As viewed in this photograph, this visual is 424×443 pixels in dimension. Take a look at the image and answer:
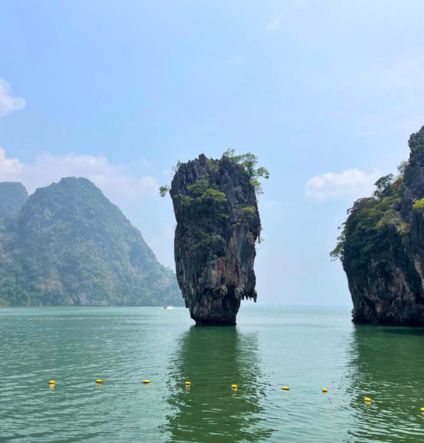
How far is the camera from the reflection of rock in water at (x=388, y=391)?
17.3 meters

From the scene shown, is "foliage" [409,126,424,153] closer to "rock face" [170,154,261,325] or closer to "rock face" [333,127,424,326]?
"rock face" [333,127,424,326]

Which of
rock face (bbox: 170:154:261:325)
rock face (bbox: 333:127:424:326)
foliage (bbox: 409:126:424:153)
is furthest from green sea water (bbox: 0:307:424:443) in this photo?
foliage (bbox: 409:126:424:153)

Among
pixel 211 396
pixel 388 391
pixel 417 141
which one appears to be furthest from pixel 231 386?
pixel 417 141

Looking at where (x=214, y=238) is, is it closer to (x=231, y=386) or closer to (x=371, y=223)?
(x=371, y=223)

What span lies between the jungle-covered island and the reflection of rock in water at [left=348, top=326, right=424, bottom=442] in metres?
29.3

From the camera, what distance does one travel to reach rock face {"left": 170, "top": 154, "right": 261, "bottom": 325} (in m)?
71.8

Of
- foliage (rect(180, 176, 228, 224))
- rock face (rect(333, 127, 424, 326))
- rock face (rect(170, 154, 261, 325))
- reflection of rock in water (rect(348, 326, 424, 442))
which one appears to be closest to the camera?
reflection of rock in water (rect(348, 326, 424, 442))

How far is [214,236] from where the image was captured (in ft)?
236

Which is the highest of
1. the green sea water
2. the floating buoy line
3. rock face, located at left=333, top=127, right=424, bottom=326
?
rock face, located at left=333, top=127, right=424, bottom=326

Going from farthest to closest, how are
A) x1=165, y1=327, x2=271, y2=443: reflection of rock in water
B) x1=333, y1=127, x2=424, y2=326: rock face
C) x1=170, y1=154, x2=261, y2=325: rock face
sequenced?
x1=170, y1=154, x2=261, y2=325: rock face → x1=333, y1=127, x2=424, y2=326: rock face → x1=165, y1=327, x2=271, y2=443: reflection of rock in water

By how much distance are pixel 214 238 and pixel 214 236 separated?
421 mm

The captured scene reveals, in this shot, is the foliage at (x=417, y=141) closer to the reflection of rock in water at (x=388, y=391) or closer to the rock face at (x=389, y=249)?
the rock face at (x=389, y=249)

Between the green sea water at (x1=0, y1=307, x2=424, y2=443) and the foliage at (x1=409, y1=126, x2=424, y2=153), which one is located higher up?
the foliage at (x1=409, y1=126, x2=424, y2=153)

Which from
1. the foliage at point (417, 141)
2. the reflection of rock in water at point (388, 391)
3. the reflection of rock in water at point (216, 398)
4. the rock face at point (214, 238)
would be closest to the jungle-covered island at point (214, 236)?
the rock face at point (214, 238)
